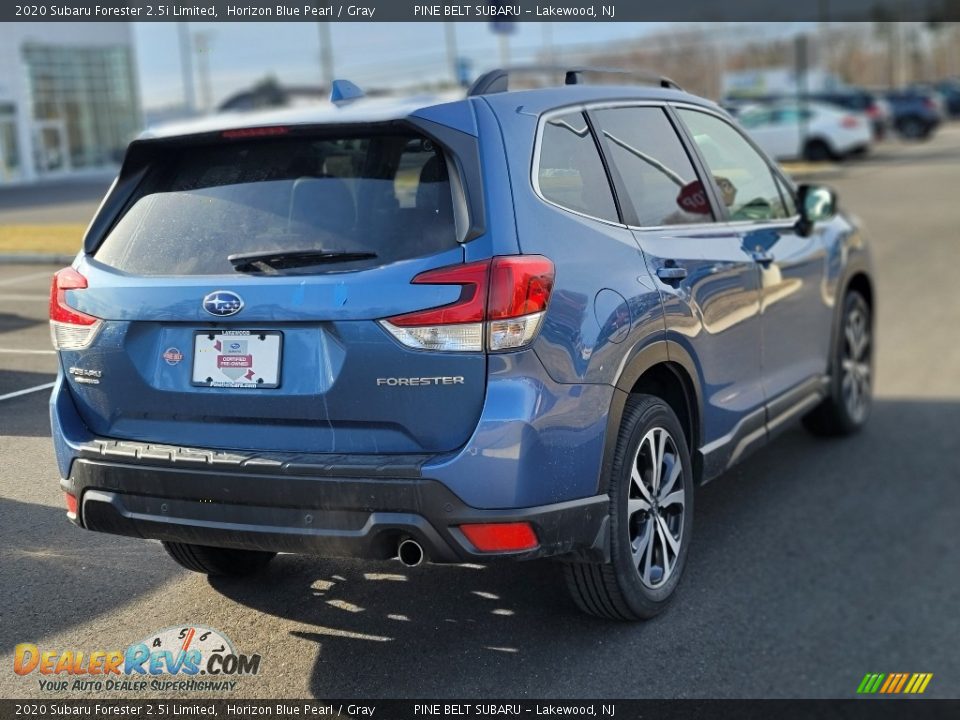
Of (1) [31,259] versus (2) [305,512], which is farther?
(1) [31,259]

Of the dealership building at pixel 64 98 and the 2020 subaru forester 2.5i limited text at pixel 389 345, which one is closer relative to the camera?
the 2020 subaru forester 2.5i limited text at pixel 389 345

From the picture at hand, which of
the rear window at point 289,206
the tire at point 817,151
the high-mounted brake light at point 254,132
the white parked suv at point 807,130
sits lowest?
the tire at point 817,151

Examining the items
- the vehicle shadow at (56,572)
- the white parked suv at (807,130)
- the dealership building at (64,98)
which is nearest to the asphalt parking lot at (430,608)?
the vehicle shadow at (56,572)

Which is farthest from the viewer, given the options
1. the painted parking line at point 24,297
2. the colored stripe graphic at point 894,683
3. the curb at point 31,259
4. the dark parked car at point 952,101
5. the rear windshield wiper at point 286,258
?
the dark parked car at point 952,101

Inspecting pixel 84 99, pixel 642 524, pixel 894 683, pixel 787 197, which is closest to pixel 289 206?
pixel 642 524

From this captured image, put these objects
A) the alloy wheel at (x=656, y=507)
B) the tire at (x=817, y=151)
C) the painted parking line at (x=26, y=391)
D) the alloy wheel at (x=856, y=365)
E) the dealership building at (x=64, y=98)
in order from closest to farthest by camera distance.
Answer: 1. the alloy wheel at (x=656, y=507)
2. the painted parking line at (x=26, y=391)
3. the alloy wheel at (x=856, y=365)
4. the tire at (x=817, y=151)
5. the dealership building at (x=64, y=98)

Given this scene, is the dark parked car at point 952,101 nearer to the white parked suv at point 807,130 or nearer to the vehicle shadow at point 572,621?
the white parked suv at point 807,130

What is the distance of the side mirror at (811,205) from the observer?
19.0ft

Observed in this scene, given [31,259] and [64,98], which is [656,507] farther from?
[64,98]

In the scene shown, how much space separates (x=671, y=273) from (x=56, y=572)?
7.89 feet

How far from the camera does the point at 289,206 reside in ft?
12.0

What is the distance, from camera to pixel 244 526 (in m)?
3.48

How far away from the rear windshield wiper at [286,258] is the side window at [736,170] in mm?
2096

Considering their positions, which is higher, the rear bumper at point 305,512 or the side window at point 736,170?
the side window at point 736,170
